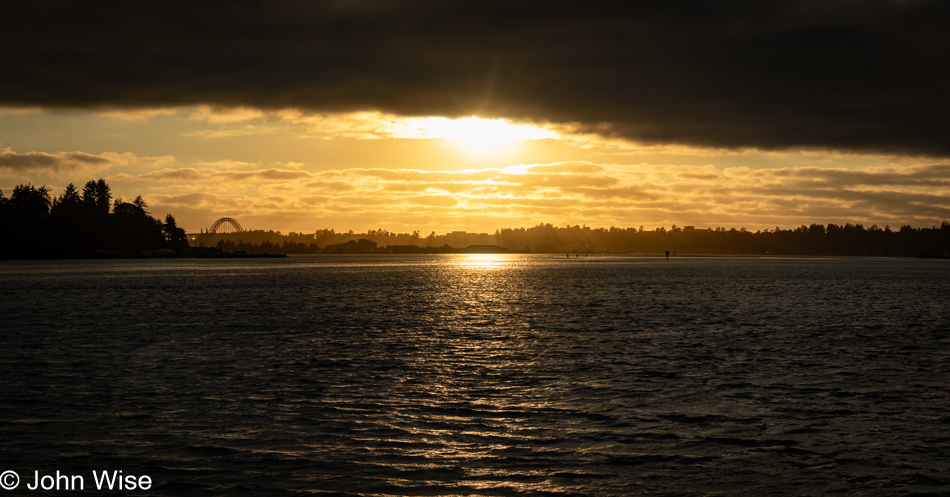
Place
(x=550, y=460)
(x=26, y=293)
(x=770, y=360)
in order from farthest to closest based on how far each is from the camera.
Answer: (x=26, y=293) → (x=770, y=360) → (x=550, y=460)

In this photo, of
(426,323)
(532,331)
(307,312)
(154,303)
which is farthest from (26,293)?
(532,331)

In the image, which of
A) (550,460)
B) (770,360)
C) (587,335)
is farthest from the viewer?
(587,335)

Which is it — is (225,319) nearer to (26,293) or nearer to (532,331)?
(532,331)

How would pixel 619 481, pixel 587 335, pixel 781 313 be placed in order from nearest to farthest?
pixel 619 481 → pixel 587 335 → pixel 781 313

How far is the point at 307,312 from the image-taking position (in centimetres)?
7912

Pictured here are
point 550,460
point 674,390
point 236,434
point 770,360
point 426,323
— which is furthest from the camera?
point 426,323

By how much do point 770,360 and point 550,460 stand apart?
26022 millimetres

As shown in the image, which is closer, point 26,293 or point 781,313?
point 781,313

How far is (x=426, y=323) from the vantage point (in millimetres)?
66625

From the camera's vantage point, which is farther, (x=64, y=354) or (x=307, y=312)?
(x=307, y=312)

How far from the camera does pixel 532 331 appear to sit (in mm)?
58844

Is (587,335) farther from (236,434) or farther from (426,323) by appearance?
(236,434)

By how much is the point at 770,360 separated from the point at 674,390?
42.4ft

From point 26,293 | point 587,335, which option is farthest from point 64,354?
point 26,293
